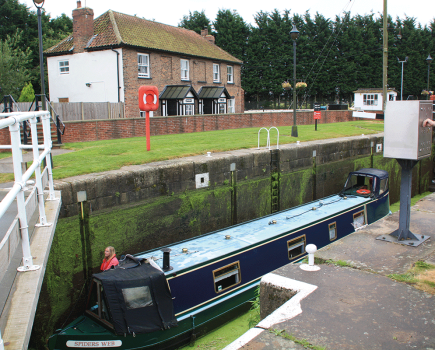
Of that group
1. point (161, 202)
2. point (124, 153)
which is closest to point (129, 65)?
point (124, 153)

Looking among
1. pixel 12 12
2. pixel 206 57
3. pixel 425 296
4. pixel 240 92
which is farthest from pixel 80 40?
pixel 425 296

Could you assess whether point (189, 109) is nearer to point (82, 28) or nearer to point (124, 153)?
point (82, 28)

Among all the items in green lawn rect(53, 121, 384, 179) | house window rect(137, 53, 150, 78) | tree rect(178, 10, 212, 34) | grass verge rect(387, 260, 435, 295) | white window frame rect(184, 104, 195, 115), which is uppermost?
tree rect(178, 10, 212, 34)

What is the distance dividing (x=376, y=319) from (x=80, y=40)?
2628 cm

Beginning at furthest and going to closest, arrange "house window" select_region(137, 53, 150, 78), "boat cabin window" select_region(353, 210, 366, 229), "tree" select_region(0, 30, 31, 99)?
"tree" select_region(0, 30, 31, 99) < "house window" select_region(137, 53, 150, 78) < "boat cabin window" select_region(353, 210, 366, 229)

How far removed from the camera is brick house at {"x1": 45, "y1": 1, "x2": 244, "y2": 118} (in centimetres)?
2423

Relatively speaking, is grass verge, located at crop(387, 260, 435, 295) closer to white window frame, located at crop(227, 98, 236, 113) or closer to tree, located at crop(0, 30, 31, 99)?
white window frame, located at crop(227, 98, 236, 113)

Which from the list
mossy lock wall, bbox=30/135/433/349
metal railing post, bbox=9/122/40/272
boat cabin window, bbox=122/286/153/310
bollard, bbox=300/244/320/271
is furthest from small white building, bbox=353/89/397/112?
metal railing post, bbox=9/122/40/272

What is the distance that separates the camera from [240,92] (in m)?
35.1

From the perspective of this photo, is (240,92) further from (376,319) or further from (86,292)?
(376,319)

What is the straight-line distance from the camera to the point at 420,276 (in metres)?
4.04

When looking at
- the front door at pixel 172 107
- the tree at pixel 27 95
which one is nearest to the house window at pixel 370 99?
the front door at pixel 172 107

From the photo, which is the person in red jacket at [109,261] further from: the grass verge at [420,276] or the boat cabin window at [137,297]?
the grass verge at [420,276]

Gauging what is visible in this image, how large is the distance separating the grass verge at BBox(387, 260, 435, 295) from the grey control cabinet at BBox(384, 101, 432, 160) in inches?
61.2
